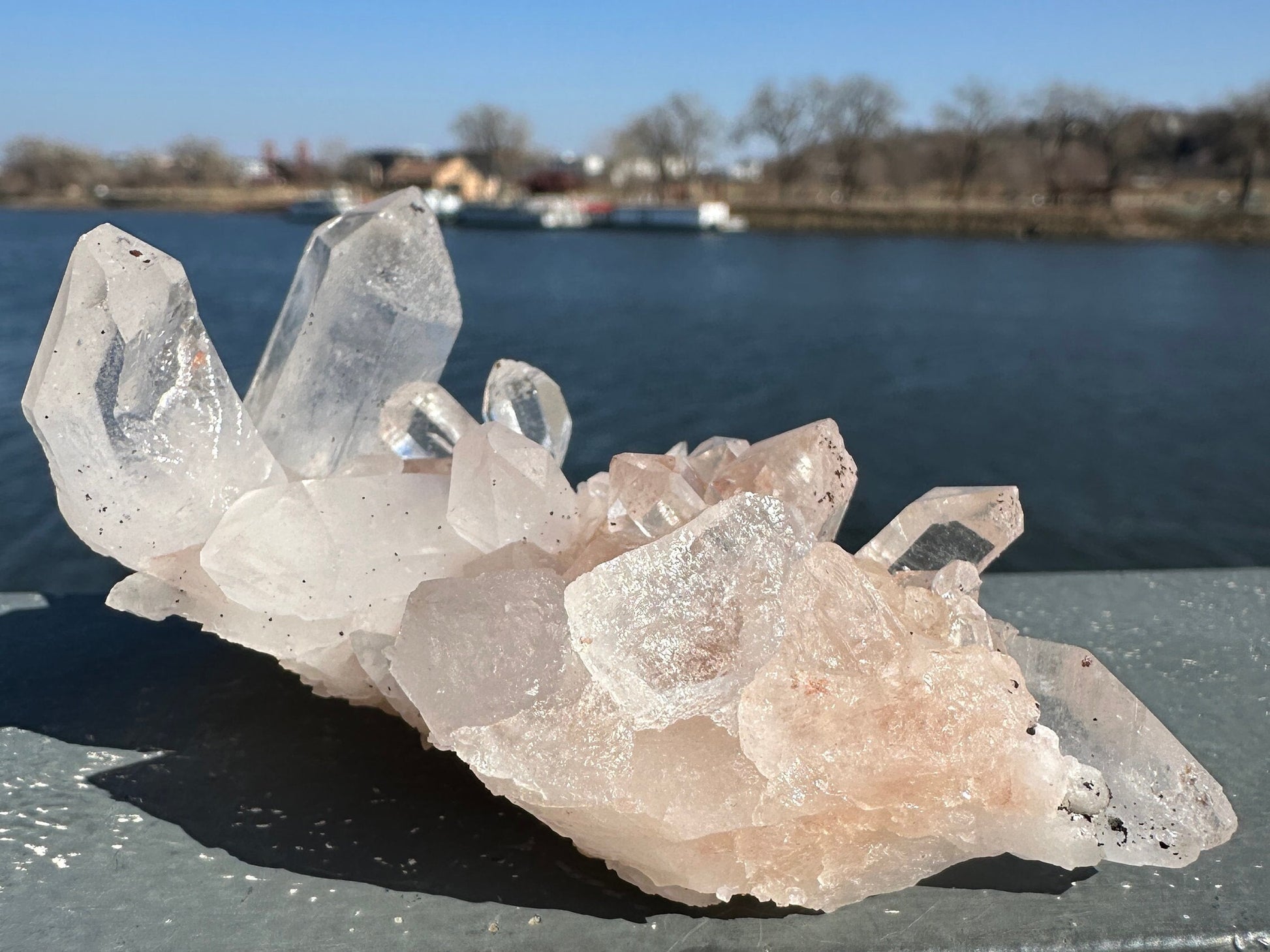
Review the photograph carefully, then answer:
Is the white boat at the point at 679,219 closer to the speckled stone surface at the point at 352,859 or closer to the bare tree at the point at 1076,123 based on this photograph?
the bare tree at the point at 1076,123

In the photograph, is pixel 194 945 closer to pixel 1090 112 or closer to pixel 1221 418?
pixel 1221 418

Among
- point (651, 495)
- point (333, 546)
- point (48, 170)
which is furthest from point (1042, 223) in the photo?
point (48, 170)

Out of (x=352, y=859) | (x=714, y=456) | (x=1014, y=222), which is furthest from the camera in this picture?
(x=1014, y=222)

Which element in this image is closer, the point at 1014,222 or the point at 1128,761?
the point at 1128,761

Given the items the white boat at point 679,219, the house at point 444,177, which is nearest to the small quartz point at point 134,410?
the white boat at point 679,219

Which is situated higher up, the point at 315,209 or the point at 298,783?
the point at 315,209

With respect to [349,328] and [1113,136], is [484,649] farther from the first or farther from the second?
[1113,136]

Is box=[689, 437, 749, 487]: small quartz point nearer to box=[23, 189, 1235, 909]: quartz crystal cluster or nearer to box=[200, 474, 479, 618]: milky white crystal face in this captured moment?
box=[23, 189, 1235, 909]: quartz crystal cluster
